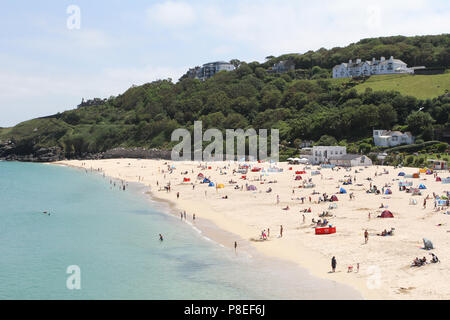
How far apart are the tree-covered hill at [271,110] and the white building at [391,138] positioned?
2345mm

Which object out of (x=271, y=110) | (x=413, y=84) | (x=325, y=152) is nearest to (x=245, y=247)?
(x=325, y=152)

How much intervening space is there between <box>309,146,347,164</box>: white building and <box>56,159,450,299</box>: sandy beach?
983cm

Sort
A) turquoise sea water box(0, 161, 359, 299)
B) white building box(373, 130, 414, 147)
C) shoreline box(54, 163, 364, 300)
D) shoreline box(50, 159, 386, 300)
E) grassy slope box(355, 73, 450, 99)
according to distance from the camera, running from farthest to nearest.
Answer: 1. grassy slope box(355, 73, 450, 99)
2. white building box(373, 130, 414, 147)
3. turquoise sea water box(0, 161, 359, 299)
4. shoreline box(54, 163, 364, 300)
5. shoreline box(50, 159, 386, 300)

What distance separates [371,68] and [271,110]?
123ft

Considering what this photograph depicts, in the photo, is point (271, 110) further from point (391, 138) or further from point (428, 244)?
point (428, 244)

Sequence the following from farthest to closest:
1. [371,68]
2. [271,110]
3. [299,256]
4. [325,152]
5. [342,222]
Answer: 1. [371,68]
2. [271,110]
3. [325,152]
4. [342,222]
5. [299,256]

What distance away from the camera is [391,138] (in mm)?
75438

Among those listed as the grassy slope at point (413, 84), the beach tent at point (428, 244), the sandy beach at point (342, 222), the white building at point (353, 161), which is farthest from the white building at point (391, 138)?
the beach tent at point (428, 244)

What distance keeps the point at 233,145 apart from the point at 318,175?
3659cm

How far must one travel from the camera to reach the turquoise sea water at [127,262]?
2109 cm

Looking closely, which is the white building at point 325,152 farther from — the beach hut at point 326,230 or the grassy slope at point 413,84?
the beach hut at point 326,230

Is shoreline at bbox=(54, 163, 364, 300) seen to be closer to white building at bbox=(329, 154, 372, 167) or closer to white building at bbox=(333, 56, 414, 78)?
white building at bbox=(329, 154, 372, 167)

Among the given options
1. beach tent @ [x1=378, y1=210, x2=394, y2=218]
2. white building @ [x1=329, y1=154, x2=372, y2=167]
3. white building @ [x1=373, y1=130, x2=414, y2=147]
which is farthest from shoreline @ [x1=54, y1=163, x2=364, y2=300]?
white building @ [x1=373, y1=130, x2=414, y2=147]

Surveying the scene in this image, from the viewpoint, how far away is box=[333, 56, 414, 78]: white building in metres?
122
